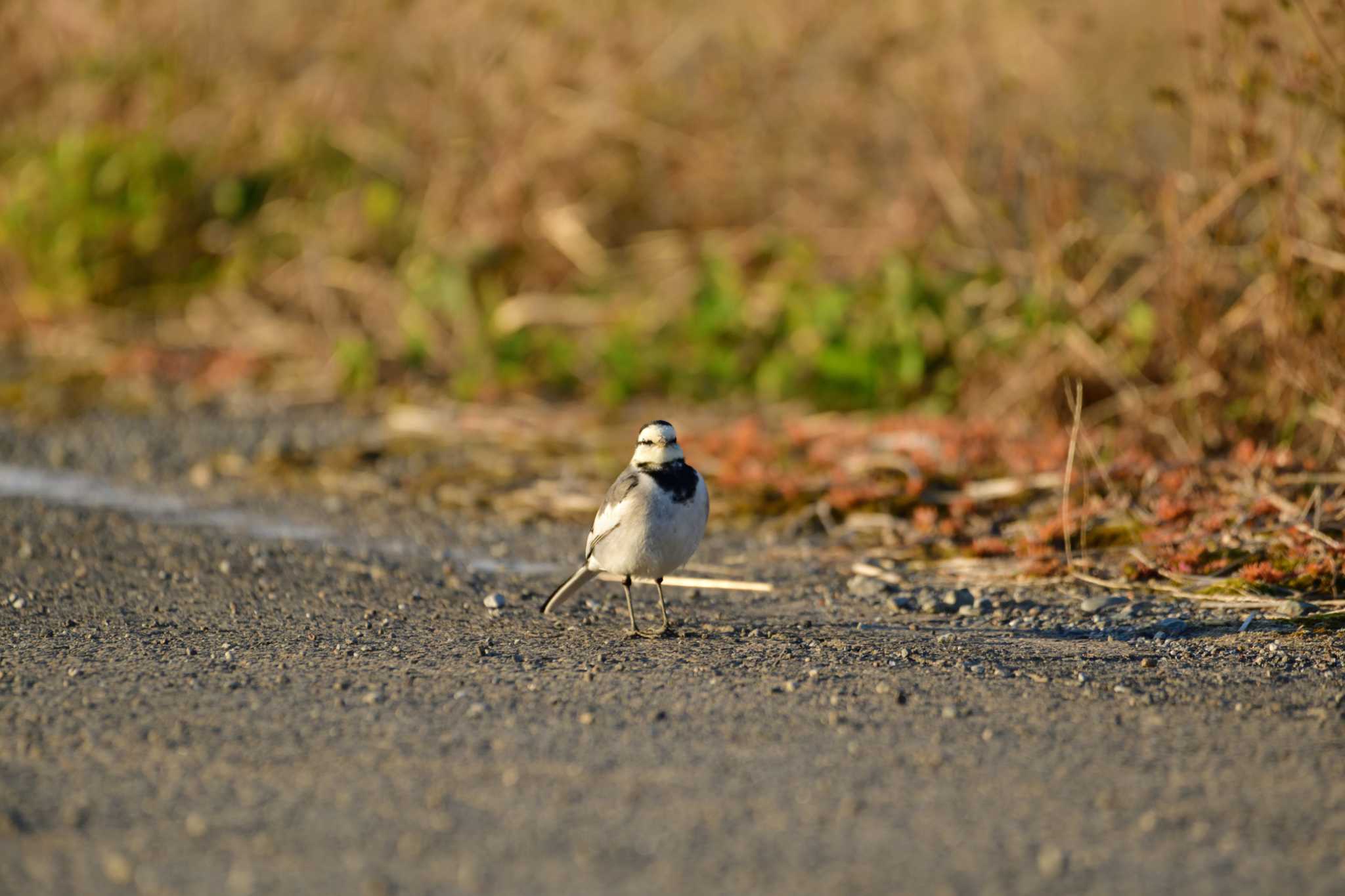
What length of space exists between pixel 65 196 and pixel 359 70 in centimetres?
288

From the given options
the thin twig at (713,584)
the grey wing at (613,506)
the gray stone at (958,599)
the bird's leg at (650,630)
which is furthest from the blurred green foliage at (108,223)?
the gray stone at (958,599)

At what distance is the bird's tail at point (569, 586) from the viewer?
659cm

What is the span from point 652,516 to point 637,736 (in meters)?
1.40

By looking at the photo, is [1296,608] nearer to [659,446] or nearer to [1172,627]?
[1172,627]

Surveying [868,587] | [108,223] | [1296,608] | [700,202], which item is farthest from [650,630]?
[108,223]

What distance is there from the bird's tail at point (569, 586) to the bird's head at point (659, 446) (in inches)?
23.4

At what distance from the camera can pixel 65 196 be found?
1412 cm

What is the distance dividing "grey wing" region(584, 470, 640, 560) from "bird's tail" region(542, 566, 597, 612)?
148 millimetres

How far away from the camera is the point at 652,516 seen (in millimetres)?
6090

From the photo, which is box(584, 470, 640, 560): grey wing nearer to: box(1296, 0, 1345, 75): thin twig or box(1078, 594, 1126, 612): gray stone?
box(1078, 594, 1126, 612): gray stone

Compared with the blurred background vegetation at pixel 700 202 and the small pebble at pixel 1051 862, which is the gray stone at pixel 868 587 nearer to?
the blurred background vegetation at pixel 700 202

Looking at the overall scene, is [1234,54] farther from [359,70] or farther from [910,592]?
[359,70]

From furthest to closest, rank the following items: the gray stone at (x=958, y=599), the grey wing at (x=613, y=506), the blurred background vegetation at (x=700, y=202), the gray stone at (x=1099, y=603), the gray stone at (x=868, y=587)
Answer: the blurred background vegetation at (x=700, y=202) < the gray stone at (x=868, y=587) < the gray stone at (x=958, y=599) < the gray stone at (x=1099, y=603) < the grey wing at (x=613, y=506)

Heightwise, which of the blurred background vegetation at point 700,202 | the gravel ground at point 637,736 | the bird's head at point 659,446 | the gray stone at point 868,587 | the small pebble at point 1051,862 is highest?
the blurred background vegetation at point 700,202
